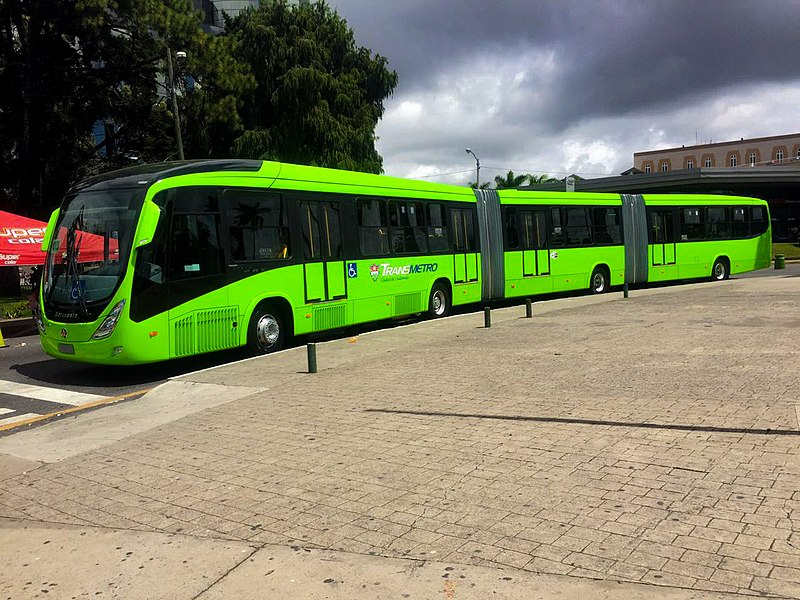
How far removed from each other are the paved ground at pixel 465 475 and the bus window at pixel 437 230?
713 centimetres

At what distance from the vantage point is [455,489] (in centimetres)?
473

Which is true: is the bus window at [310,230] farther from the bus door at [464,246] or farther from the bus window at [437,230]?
the bus door at [464,246]

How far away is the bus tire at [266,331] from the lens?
1171 cm

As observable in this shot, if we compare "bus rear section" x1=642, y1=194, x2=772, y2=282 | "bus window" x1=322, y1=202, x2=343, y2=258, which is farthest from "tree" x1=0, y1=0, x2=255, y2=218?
"bus rear section" x1=642, y1=194, x2=772, y2=282

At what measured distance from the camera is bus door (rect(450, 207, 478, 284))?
17.5 meters

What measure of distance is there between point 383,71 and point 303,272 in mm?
23768

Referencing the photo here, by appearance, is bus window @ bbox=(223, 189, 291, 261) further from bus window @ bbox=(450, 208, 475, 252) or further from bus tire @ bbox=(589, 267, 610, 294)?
bus tire @ bbox=(589, 267, 610, 294)

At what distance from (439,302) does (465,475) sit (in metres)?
12.1

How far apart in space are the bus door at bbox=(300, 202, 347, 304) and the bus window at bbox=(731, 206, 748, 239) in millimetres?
18929

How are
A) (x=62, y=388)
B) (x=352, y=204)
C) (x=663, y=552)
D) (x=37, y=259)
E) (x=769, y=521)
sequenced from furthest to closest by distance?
(x=37, y=259), (x=352, y=204), (x=62, y=388), (x=769, y=521), (x=663, y=552)

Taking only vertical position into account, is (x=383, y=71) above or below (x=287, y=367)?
above

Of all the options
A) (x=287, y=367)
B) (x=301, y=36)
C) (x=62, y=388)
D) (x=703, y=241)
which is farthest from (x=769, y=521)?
(x=301, y=36)

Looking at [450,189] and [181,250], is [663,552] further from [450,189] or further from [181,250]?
[450,189]

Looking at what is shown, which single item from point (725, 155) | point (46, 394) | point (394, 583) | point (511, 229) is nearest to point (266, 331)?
point (46, 394)
